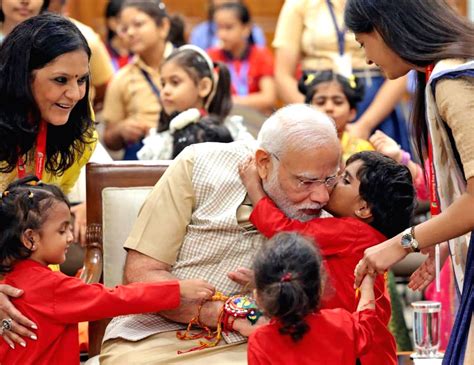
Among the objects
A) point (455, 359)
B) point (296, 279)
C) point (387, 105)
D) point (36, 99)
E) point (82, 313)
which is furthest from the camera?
point (387, 105)

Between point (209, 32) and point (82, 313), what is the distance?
4.84 metres

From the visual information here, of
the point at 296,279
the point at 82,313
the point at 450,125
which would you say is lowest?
the point at 82,313

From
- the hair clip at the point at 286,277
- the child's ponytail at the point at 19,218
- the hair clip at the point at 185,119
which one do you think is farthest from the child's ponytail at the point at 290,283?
the hair clip at the point at 185,119

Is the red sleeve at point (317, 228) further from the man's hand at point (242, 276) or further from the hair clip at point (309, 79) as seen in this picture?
the hair clip at point (309, 79)

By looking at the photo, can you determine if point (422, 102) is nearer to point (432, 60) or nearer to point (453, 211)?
point (432, 60)

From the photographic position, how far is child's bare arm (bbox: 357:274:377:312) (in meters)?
2.90

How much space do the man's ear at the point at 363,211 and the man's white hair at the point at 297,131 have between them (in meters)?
0.19

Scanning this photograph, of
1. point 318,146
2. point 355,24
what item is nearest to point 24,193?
point 318,146

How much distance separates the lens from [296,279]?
2.67m

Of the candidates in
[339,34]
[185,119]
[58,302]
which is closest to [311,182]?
[58,302]

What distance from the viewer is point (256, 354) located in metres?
2.73

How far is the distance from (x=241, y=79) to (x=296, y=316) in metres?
4.30

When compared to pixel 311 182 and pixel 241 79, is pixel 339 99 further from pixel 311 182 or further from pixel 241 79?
pixel 241 79

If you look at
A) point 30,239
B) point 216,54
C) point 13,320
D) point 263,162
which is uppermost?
point 263,162
